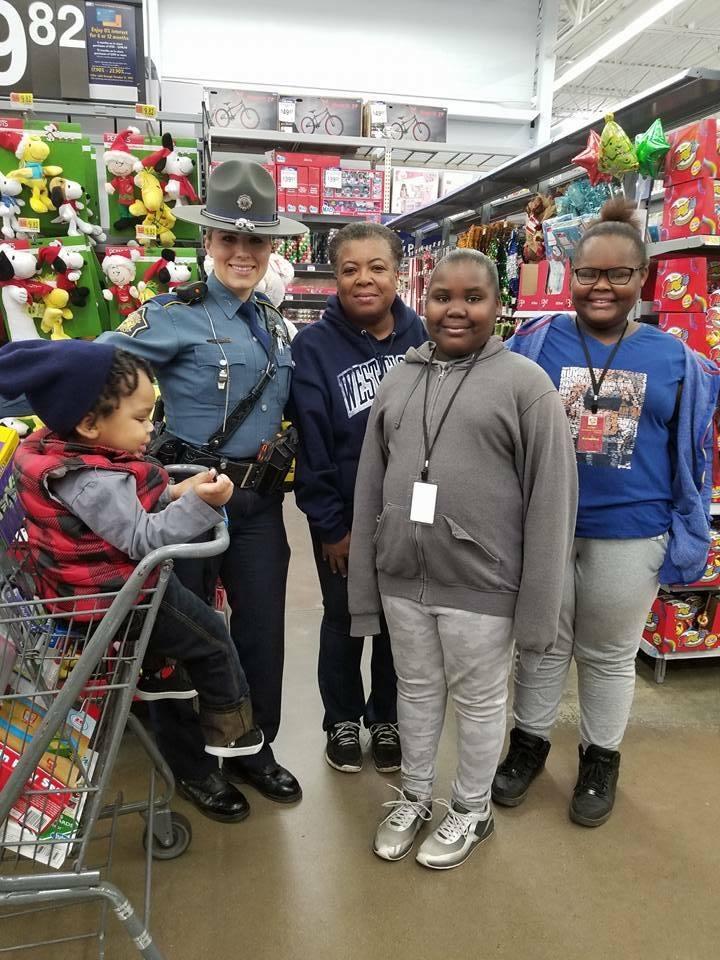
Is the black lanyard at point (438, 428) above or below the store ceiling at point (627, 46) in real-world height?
below

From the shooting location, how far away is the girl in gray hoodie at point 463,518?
4.99 feet

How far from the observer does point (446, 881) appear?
1.74 metres

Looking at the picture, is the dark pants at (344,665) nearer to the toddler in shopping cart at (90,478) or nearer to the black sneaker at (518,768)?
the black sneaker at (518,768)

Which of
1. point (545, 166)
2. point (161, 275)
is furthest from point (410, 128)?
point (161, 275)

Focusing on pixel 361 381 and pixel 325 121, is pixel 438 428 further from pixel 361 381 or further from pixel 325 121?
pixel 325 121

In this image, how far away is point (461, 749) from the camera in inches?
69.4

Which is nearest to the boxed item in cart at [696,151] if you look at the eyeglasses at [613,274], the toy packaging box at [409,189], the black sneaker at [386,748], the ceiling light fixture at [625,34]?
the eyeglasses at [613,274]

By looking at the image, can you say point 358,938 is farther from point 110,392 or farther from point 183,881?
point 110,392

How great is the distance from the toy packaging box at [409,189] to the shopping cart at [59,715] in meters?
5.29

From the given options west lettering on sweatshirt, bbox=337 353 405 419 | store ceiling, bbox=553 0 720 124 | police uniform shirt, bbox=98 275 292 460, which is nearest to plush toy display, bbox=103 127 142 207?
police uniform shirt, bbox=98 275 292 460

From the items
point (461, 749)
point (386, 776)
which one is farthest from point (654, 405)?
point (386, 776)

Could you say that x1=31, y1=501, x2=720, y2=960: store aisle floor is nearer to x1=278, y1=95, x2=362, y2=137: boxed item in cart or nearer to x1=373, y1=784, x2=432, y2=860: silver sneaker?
x1=373, y1=784, x2=432, y2=860: silver sneaker

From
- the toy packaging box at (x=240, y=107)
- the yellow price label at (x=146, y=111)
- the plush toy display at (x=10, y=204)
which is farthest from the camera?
the toy packaging box at (x=240, y=107)

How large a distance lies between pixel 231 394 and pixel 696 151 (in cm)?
181
